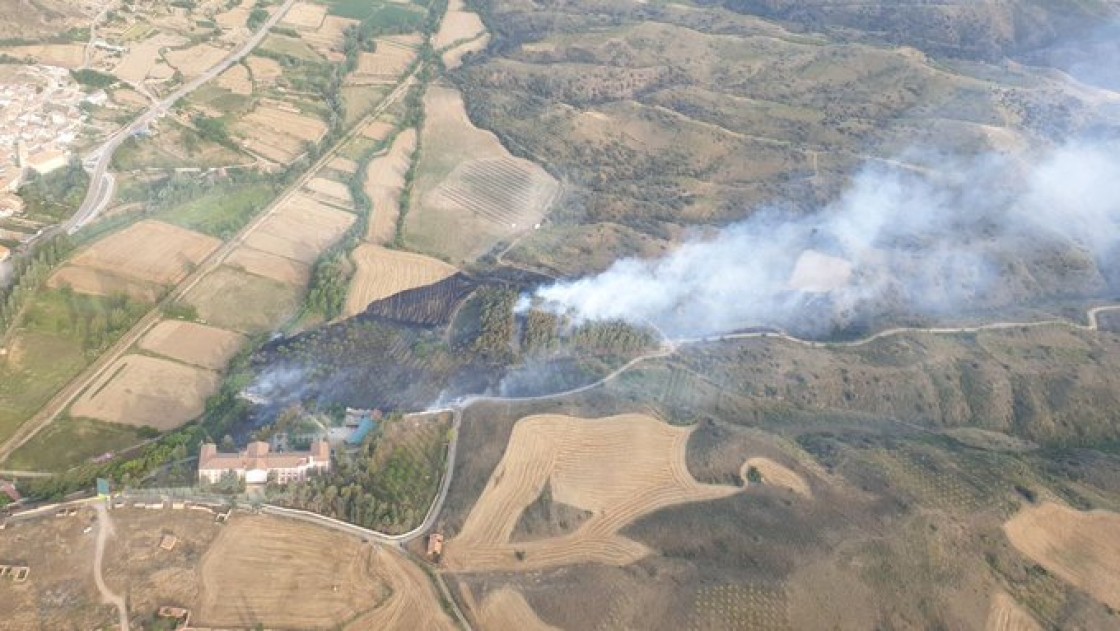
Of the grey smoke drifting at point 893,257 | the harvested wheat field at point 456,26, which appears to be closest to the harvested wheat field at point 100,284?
the grey smoke drifting at point 893,257

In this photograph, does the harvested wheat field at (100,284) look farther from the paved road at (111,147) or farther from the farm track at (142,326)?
the paved road at (111,147)

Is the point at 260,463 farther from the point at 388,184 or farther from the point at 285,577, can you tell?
Result: the point at 388,184

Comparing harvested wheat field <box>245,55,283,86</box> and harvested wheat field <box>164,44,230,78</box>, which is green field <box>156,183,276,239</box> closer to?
harvested wheat field <box>245,55,283,86</box>

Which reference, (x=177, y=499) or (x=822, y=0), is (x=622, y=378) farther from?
(x=822, y=0)

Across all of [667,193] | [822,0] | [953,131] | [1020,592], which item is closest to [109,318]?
[667,193]

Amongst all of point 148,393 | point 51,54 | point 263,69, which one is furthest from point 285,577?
point 51,54

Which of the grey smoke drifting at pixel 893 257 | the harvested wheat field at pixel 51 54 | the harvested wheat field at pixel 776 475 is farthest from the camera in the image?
the harvested wheat field at pixel 51 54

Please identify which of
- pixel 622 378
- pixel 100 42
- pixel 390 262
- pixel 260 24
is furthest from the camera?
pixel 260 24
